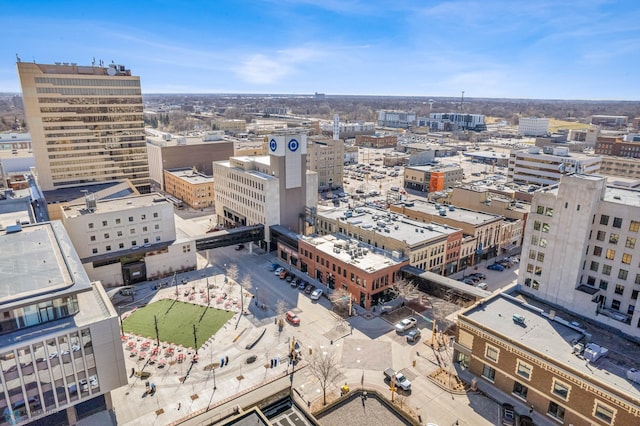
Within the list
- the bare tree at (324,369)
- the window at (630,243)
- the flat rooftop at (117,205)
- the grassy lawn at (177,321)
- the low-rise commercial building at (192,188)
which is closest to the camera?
the bare tree at (324,369)

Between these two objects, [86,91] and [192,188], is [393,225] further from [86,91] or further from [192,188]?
[86,91]

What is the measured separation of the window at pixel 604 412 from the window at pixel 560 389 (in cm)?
275

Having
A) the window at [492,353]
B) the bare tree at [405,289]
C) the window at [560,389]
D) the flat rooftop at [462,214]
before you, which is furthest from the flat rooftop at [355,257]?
the window at [560,389]

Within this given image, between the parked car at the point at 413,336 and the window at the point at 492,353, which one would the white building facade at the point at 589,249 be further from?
the parked car at the point at 413,336

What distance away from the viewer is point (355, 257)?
7325 cm

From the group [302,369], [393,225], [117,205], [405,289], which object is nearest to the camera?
[302,369]

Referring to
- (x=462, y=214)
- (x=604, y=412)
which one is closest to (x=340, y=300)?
(x=604, y=412)

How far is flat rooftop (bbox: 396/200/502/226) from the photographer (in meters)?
90.7

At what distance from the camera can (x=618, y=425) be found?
1578 inches

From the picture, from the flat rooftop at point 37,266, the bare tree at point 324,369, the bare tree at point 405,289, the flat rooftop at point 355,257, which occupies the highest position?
the flat rooftop at point 37,266

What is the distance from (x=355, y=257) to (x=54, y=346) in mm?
47033

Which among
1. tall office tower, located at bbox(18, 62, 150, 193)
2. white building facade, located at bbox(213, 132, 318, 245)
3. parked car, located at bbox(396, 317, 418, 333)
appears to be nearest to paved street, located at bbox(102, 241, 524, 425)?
parked car, located at bbox(396, 317, 418, 333)

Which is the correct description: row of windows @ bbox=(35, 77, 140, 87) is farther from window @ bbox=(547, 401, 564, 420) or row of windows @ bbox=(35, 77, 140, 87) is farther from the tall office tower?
window @ bbox=(547, 401, 564, 420)

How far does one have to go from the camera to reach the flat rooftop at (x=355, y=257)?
70.6m
